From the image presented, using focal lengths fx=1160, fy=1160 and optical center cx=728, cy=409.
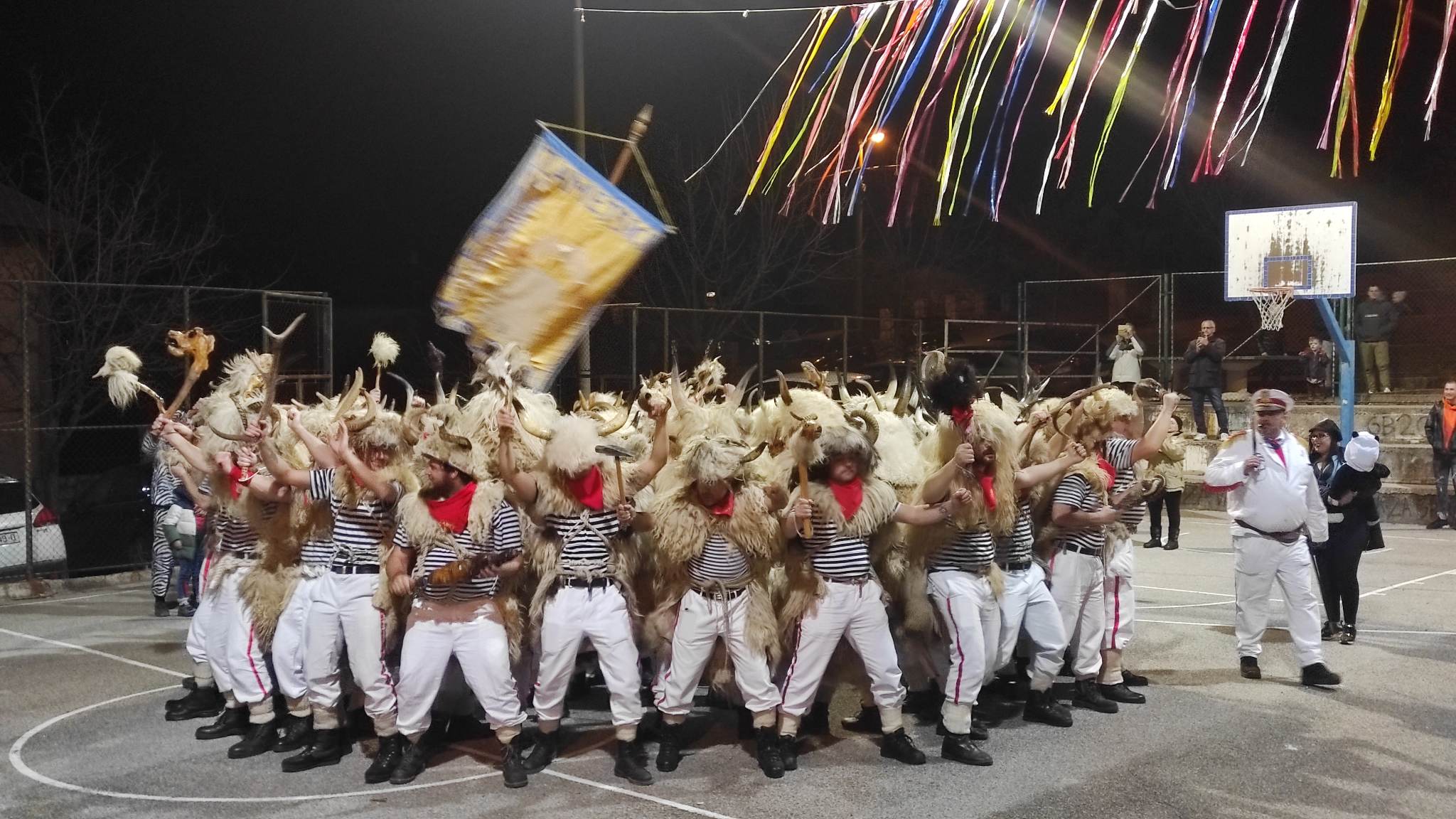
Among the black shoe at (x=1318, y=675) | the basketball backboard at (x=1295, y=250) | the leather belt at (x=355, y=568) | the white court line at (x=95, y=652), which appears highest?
the basketball backboard at (x=1295, y=250)

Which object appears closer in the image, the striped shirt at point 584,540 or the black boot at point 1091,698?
the striped shirt at point 584,540

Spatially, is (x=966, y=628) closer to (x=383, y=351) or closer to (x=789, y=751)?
(x=789, y=751)

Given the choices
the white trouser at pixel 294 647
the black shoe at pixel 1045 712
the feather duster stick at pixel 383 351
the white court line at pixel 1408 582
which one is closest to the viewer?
the white trouser at pixel 294 647

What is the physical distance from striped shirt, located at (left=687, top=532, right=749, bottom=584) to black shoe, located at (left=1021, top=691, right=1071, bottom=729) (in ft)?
6.33

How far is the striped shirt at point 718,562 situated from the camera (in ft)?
18.1

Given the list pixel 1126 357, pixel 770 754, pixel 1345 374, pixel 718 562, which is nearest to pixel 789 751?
pixel 770 754

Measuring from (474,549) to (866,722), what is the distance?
2338 mm

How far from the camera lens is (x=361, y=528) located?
5.62m

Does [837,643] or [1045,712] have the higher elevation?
[837,643]

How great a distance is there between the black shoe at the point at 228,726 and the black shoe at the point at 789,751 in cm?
293

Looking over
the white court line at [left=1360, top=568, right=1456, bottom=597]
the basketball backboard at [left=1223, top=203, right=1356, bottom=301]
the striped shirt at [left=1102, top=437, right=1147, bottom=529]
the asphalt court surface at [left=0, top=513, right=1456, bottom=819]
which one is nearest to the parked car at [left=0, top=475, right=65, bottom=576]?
the asphalt court surface at [left=0, top=513, right=1456, bottom=819]

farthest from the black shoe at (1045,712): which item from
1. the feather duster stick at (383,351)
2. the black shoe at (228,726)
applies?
the feather duster stick at (383,351)

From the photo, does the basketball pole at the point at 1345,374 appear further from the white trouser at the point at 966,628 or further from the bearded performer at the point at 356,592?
the bearded performer at the point at 356,592

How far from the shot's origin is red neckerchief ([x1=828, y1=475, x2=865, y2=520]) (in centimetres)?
550
